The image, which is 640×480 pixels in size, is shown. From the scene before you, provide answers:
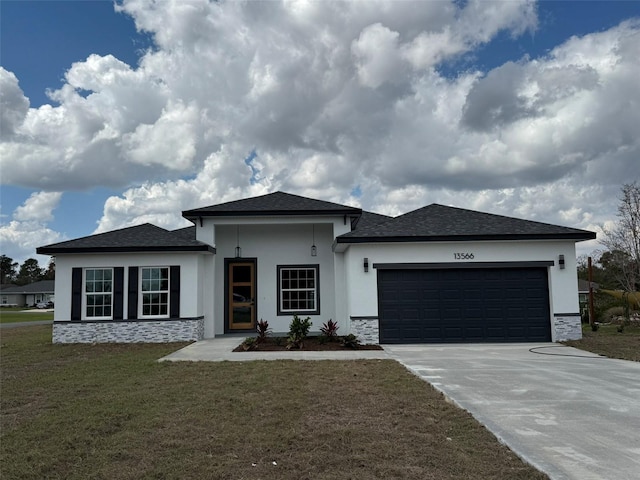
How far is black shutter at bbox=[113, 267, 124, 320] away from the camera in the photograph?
14.5m

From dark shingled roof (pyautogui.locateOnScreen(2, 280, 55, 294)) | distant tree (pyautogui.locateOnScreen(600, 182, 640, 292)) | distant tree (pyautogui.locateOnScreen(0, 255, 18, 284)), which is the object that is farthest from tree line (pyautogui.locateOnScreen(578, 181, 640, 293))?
distant tree (pyautogui.locateOnScreen(0, 255, 18, 284))

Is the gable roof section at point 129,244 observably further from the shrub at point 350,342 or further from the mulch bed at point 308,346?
the shrub at point 350,342

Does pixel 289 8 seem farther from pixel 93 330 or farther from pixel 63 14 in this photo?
pixel 93 330

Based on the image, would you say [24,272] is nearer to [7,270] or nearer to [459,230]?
[7,270]

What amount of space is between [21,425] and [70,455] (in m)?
1.55

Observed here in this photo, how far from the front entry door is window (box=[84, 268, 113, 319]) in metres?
3.78

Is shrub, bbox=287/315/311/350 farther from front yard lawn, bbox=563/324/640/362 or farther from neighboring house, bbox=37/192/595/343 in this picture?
front yard lawn, bbox=563/324/640/362

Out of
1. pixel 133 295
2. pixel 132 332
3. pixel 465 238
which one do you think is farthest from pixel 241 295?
pixel 465 238

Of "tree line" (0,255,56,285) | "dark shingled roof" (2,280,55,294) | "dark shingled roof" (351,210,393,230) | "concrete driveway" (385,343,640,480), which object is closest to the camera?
"concrete driveway" (385,343,640,480)

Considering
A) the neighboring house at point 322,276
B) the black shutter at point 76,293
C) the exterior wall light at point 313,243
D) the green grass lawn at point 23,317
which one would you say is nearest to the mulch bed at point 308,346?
the neighboring house at point 322,276

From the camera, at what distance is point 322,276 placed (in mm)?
16594

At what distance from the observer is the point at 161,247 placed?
14359 mm

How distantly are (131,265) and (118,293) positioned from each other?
928 mm

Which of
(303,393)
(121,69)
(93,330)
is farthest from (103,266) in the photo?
(303,393)
